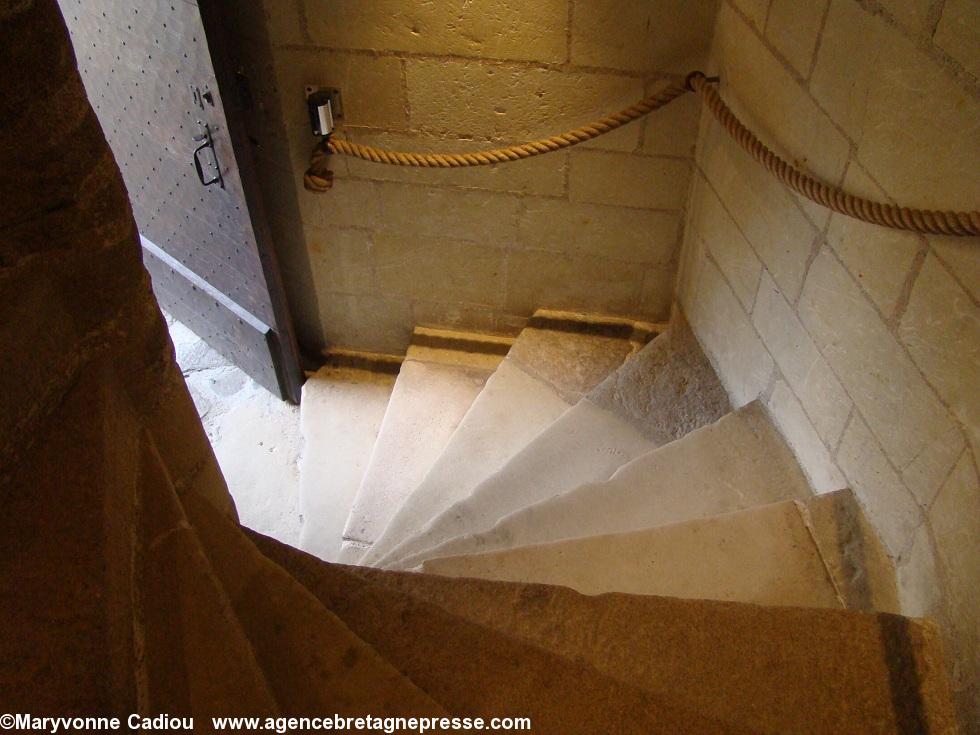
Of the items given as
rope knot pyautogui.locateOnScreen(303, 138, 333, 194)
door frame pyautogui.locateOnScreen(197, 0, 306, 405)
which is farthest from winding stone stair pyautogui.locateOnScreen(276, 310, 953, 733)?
rope knot pyautogui.locateOnScreen(303, 138, 333, 194)

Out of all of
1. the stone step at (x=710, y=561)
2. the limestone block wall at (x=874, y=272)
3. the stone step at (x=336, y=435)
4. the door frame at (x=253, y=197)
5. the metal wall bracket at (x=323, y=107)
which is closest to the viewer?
the limestone block wall at (x=874, y=272)

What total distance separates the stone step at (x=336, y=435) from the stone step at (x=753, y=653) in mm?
1593

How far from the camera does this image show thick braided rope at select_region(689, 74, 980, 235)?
1293 mm

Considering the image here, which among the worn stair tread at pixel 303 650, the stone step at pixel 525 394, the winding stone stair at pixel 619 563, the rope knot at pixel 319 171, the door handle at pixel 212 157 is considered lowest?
the worn stair tread at pixel 303 650

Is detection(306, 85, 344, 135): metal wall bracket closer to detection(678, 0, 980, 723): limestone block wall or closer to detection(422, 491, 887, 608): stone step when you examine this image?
detection(678, 0, 980, 723): limestone block wall

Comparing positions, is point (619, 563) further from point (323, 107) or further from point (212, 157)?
point (212, 157)

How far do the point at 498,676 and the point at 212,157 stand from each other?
208 cm

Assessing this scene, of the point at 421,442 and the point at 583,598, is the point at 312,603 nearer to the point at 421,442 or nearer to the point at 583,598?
the point at 583,598

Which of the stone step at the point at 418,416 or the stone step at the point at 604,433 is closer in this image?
the stone step at the point at 604,433

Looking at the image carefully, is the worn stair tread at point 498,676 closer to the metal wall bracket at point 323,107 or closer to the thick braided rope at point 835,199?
the thick braided rope at point 835,199

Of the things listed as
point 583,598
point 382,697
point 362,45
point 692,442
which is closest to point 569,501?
point 692,442

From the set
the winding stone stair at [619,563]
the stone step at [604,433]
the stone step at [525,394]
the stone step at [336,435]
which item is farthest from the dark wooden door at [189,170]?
the stone step at [604,433]

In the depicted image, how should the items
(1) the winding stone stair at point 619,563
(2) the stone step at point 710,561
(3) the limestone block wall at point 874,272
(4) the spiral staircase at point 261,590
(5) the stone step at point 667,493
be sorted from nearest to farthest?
(4) the spiral staircase at point 261,590, (1) the winding stone stair at point 619,563, (3) the limestone block wall at point 874,272, (2) the stone step at point 710,561, (5) the stone step at point 667,493

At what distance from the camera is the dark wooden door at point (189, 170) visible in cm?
244
